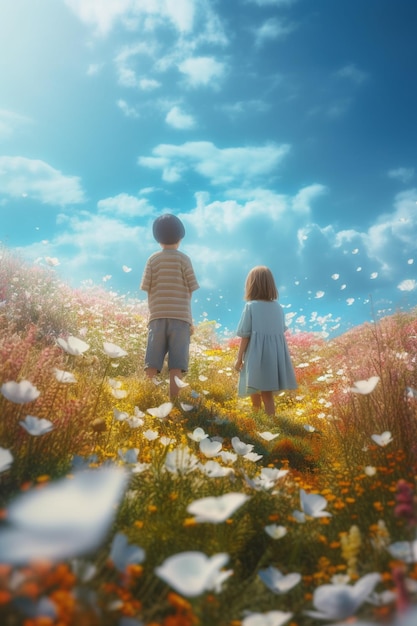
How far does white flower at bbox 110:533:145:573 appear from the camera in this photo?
4.92 feet

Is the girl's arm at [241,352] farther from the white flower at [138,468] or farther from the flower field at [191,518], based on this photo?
the white flower at [138,468]

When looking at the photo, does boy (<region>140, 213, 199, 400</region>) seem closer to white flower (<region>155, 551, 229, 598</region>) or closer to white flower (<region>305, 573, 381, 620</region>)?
white flower (<region>305, 573, 381, 620</region>)

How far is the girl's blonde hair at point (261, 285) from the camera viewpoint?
6875 millimetres

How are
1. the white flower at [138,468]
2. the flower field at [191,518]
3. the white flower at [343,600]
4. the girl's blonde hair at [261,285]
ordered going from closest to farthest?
the flower field at [191,518] → the white flower at [343,600] → the white flower at [138,468] → the girl's blonde hair at [261,285]

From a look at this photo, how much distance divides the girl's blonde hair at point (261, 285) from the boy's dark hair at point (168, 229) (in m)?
1.16

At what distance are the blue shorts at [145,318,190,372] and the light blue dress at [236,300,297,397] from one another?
0.89 meters

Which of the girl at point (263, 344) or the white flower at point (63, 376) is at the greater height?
the girl at point (263, 344)

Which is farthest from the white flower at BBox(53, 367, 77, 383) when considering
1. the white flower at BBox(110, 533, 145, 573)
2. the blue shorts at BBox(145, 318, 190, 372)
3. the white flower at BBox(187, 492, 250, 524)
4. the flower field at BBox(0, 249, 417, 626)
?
the blue shorts at BBox(145, 318, 190, 372)

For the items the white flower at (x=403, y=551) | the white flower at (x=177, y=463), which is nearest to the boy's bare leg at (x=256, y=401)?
the white flower at (x=177, y=463)

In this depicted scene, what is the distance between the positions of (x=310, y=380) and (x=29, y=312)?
18.7 feet

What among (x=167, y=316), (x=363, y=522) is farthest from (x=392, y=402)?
(x=167, y=316)

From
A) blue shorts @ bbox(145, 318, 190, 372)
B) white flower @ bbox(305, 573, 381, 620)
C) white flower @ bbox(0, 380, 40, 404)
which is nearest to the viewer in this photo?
white flower @ bbox(305, 573, 381, 620)

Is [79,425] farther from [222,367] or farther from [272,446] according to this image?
[222,367]

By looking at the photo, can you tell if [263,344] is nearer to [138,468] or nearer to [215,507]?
[138,468]
